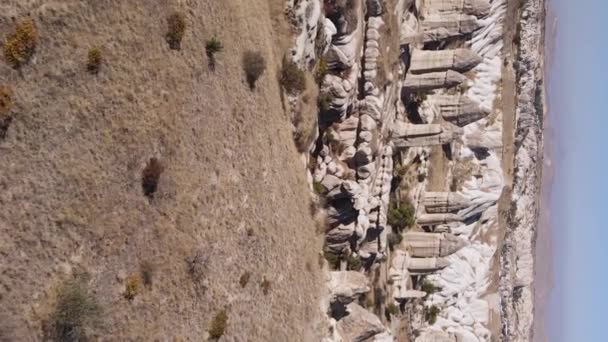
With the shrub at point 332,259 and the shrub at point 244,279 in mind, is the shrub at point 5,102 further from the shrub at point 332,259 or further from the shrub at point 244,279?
the shrub at point 332,259

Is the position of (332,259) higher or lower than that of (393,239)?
lower

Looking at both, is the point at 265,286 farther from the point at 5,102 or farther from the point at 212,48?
the point at 5,102

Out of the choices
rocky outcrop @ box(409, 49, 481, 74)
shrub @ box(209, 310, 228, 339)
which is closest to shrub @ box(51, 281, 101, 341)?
shrub @ box(209, 310, 228, 339)

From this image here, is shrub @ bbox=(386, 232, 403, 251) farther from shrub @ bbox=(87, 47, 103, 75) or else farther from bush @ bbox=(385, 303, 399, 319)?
shrub @ bbox=(87, 47, 103, 75)

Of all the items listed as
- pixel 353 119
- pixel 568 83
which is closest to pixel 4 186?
pixel 353 119

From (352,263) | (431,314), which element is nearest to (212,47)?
(352,263)

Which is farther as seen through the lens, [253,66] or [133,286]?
[253,66]

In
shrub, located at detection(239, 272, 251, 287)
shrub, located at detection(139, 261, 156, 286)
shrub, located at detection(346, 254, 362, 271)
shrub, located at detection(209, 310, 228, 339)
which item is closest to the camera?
shrub, located at detection(139, 261, 156, 286)
